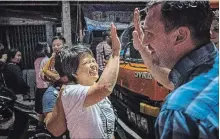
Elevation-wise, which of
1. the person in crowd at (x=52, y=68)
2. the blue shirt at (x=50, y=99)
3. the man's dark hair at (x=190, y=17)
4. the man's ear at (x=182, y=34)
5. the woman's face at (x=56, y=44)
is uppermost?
the man's dark hair at (x=190, y=17)

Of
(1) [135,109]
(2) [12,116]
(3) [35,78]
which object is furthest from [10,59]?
(1) [135,109]

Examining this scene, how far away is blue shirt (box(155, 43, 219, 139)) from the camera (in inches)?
14.9

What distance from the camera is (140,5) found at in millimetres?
1258

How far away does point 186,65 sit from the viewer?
1.45 feet

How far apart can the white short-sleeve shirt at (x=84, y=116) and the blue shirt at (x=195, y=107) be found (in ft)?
1.55

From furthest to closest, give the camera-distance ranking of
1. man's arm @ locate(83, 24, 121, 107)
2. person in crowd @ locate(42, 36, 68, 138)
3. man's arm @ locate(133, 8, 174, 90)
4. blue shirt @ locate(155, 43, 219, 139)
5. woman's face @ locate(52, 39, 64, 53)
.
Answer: woman's face @ locate(52, 39, 64, 53) → person in crowd @ locate(42, 36, 68, 138) → man's arm @ locate(83, 24, 121, 107) → man's arm @ locate(133, 8, 174, 90) → blue shirt @ locate(155, 43, 219, 139)

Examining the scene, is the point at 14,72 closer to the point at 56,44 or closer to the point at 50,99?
the point at 56,44

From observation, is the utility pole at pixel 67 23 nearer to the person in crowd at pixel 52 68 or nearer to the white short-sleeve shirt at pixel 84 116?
the person in crowd at pixel 52 68

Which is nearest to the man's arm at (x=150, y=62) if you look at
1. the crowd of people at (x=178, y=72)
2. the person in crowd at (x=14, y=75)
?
the crowd of people at (x=178, y=72)

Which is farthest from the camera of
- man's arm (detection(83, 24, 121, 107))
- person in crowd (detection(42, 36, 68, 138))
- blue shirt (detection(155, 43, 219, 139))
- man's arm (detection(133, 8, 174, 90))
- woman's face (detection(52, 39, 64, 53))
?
woman's face (detection(52, 39, 64, 53))

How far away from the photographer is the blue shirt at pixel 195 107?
378 mm

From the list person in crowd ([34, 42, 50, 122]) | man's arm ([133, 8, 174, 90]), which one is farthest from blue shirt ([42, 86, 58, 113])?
man's arm ([133, 8, 174, 90])

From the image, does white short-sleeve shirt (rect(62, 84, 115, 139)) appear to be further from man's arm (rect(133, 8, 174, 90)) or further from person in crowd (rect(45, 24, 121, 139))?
man's arm (rect(133, 8, 174, 90))

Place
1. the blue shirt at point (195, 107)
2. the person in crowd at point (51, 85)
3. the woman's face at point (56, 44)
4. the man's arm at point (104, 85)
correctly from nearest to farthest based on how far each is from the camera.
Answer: the blue shirt at point (195, 107) < the man's arm at point (104, 85) < the person in crowd at point (51, 85) < the woman's face at point (56, 44)
